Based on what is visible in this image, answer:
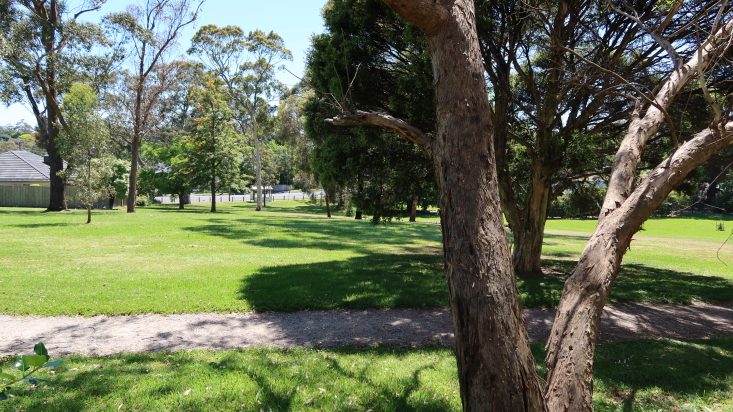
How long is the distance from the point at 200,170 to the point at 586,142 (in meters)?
31.1

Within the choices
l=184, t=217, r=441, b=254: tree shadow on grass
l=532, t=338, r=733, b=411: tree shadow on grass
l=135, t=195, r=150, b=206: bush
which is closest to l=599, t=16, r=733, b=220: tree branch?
l=532, t=338, r=733, b=411: tree shadow on grass

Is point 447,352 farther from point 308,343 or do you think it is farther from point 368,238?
point 368,238

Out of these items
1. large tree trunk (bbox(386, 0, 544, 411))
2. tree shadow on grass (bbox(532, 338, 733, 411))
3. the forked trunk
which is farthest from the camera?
tree shadow on grass (bbox(532, 338, 733, 411))

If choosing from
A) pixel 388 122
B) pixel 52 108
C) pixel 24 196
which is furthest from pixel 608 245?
pixel 24 196

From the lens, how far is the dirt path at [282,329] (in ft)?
21.9

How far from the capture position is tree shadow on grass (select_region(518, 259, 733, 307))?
988cm

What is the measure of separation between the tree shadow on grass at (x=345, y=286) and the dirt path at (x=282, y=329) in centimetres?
41

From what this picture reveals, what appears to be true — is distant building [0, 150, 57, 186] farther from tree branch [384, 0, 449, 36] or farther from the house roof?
tree branch [384, 0, 449, 36]

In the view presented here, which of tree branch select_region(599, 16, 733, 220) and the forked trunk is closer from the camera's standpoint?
the forked trunk

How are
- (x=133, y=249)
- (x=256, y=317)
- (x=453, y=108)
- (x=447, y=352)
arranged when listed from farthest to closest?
(x=133, y=249) < (x=256, y=317) < (x=447, y=352) < (x=453, y=108)

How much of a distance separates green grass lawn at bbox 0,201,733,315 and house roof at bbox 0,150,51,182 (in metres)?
23.8

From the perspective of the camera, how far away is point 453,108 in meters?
2.63

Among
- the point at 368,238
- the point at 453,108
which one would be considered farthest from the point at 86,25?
the point at 453,108

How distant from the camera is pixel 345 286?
10297 mm
